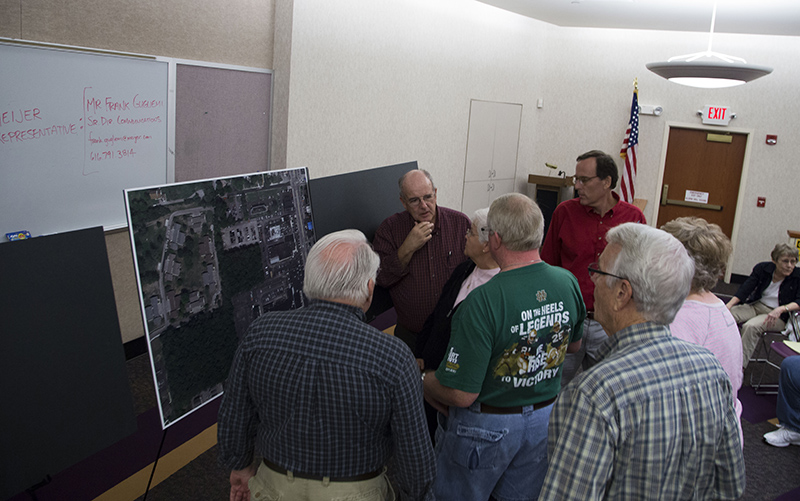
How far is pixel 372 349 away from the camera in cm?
155

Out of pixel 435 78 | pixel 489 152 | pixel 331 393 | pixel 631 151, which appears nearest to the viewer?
pixel 331 393

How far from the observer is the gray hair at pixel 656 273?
132cm

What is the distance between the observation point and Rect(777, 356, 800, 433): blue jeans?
11.8ft

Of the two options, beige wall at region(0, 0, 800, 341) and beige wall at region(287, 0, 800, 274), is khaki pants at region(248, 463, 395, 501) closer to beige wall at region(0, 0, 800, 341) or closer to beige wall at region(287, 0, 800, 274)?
beige wall at region(0, 0, 800, 341)

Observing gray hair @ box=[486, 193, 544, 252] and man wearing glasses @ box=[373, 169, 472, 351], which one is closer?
gray hair @ box=[486, 193, 544, 252]

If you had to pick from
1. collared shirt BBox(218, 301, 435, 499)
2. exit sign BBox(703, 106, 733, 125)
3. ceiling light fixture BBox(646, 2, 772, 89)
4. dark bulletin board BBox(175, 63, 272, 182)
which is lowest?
collared shirt BBox(218, 301, 435, 499)

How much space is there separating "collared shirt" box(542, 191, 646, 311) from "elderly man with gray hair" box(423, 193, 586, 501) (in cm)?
117

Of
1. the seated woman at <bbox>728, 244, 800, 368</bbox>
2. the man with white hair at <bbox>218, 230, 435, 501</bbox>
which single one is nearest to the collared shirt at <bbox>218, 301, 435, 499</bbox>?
the man with white hair at <bbox>218, 230, 435, 501</bbox>

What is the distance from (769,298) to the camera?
15.5 ft

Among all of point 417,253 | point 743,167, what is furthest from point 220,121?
point 743,167

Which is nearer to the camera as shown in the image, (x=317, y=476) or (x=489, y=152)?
(x=317, y=476)

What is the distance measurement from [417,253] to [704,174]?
254 inches

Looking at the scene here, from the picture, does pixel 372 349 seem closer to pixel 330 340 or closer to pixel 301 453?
pixel 330 340

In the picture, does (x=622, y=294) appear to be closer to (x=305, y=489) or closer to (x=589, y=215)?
(x=305, y=489)
